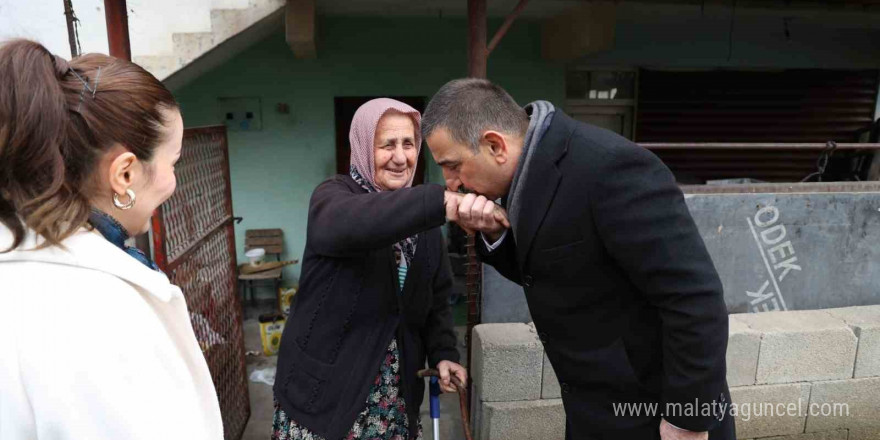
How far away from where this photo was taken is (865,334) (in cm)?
294

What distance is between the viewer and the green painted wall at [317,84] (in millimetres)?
5547

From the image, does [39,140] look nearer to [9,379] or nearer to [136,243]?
[9,379]

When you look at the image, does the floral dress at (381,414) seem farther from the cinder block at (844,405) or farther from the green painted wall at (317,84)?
the green painted wall at (317,84)

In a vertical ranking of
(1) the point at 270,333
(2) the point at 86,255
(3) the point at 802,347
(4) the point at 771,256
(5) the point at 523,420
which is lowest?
(1) the point at 270,333

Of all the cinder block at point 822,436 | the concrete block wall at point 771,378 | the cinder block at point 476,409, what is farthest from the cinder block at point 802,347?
the cinder block at point 476,409

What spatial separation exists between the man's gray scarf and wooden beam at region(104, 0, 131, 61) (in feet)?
5.86

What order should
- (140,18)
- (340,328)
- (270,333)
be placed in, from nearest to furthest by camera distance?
(340,328) → (140,18) → (270,333)

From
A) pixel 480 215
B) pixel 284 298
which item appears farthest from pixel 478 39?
pixel 284 298

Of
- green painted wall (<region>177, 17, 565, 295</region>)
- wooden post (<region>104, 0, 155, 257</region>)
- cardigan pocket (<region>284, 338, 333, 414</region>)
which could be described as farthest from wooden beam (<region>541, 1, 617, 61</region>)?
cardigan pocket (<region>284, 338, 333, 414</region>)

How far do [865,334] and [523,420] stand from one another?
82.8 inches

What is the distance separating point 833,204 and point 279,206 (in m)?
5.14

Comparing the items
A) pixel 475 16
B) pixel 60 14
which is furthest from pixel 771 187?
pixel 60 14

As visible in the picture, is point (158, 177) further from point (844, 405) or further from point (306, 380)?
point (844, 405)

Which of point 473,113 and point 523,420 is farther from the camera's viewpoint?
point 523,420
